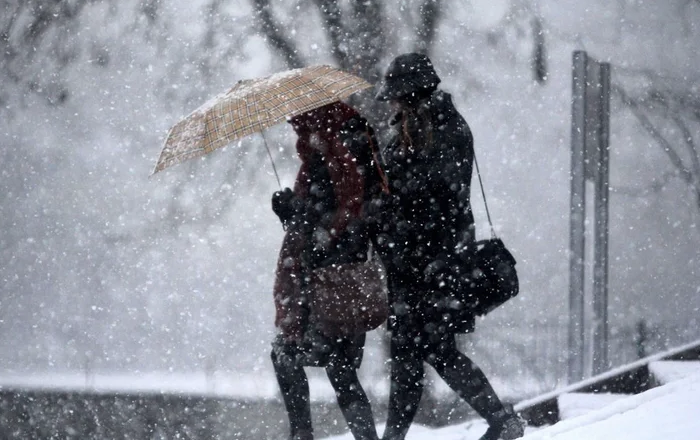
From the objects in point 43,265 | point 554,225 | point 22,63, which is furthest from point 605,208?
point 43,265

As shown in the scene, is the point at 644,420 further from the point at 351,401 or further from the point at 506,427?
the point at 351,401

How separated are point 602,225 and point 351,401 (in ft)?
7.98

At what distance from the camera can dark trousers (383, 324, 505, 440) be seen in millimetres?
3072

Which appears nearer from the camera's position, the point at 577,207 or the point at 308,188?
the point at 308,188

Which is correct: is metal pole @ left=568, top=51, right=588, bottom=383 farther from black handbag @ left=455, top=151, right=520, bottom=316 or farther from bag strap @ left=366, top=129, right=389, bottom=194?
bag strap @ left=366, top=129, right=389, bottom=194

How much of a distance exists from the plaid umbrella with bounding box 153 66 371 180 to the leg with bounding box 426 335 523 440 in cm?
108

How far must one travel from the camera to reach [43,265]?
10.3 meters

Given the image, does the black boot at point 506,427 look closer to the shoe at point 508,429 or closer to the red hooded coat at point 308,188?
the shoe at point 508,429

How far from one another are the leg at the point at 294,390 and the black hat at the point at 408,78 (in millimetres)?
1167

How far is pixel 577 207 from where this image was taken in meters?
4.91

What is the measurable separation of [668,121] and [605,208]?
4549 millimetres

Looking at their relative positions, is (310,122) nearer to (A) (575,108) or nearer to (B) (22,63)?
Answer: (A) (575,108)

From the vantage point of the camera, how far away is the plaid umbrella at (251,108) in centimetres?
304

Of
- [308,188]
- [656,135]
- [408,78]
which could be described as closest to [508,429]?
[308,188]
